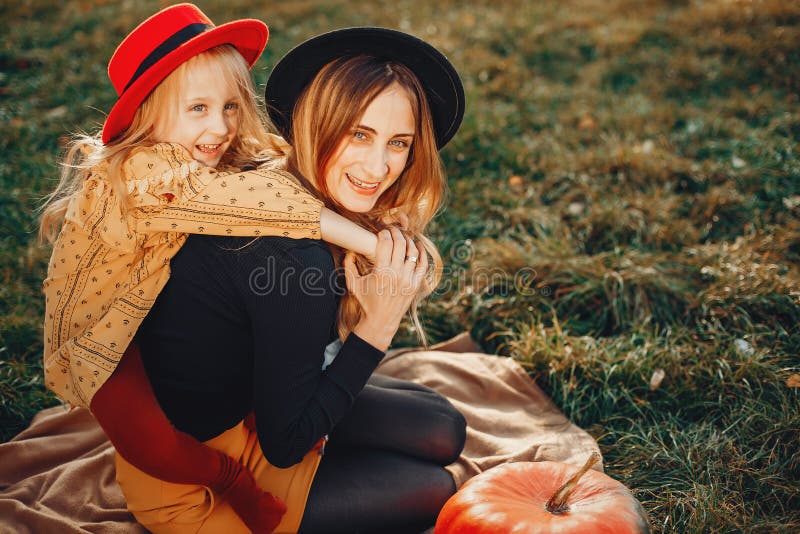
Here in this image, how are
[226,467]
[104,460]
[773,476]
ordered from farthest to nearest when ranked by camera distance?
[104,460]
[773,476]
[226,467]

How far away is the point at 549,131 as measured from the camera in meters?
5.18

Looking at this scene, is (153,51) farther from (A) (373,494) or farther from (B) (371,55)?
(A) (373,494)

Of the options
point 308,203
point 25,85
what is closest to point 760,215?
point 308,203

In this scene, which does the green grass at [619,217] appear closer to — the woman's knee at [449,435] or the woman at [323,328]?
the woman's knee at [449,435]

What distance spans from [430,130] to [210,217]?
90 cm

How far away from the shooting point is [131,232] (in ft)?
6.47

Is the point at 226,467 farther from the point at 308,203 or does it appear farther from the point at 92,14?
the point at 92,14

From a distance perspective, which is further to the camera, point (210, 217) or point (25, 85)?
point (25, 85)

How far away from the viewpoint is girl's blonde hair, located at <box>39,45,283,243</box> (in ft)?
7.14

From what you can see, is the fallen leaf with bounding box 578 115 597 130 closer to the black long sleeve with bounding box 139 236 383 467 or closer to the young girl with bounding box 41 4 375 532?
the young girl with bounding box 41 4 375 532

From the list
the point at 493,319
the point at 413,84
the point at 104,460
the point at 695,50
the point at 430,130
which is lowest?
the point at 104,460

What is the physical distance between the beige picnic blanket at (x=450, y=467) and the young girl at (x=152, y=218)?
1.87 feet

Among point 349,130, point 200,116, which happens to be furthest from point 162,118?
point 349,130

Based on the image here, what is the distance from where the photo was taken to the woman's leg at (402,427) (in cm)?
248
